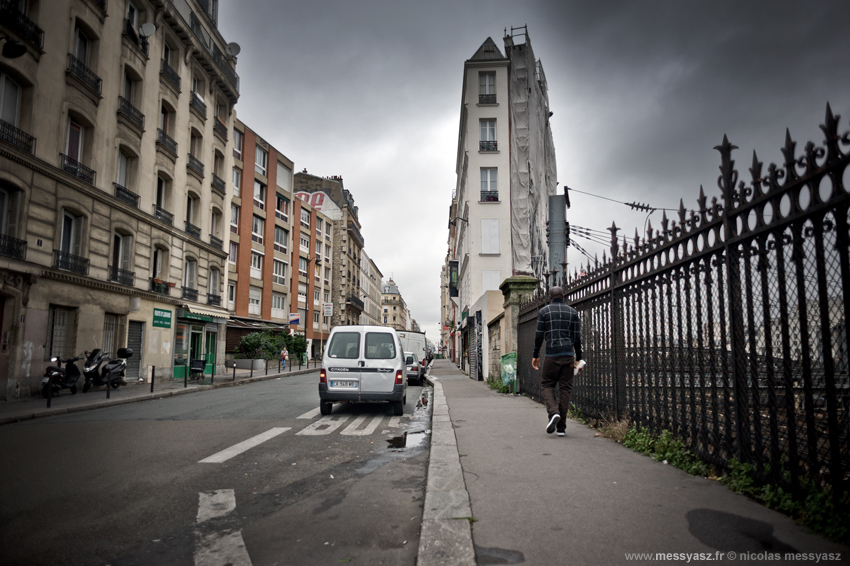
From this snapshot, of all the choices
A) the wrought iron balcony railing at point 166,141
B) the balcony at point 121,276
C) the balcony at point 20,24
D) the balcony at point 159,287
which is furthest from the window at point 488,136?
the balcony at point 20,24

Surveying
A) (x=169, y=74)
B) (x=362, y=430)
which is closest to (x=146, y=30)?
(x=169, y=74)

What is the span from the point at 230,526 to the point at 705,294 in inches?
163

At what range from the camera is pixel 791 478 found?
3252mm

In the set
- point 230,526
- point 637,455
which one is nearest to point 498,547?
point 230,526

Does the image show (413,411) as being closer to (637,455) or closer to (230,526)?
(637,455)

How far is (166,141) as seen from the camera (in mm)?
21672

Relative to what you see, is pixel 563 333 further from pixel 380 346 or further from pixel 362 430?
pixel 380 346

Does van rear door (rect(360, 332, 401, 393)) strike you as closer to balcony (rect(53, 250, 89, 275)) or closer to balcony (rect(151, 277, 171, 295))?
balcony (rect(53, 250, 89, 275))

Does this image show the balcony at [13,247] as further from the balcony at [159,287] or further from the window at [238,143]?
the window at [238,143]

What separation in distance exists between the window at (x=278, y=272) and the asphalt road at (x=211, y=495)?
3611 centimetres

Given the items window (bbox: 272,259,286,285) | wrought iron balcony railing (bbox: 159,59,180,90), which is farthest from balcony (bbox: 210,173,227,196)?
window (bbox: 272,259,286,285)

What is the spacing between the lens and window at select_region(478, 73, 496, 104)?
108 feet

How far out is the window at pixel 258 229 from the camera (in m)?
40.6

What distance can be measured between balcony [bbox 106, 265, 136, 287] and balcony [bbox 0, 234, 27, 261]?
12.3 feet
